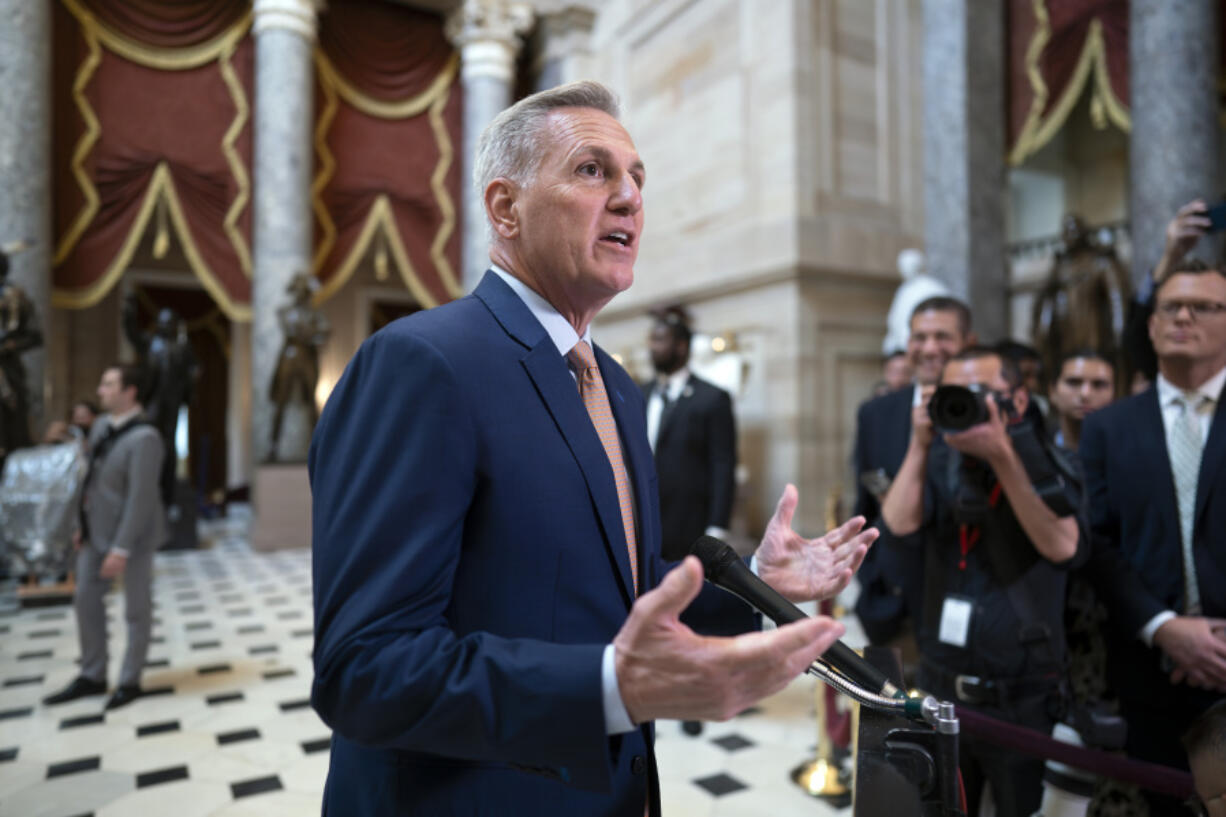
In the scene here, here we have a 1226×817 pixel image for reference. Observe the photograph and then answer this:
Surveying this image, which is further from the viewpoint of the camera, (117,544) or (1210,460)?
(117,544)

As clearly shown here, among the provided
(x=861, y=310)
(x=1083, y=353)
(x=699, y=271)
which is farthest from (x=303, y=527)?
(x=1083, y=353)

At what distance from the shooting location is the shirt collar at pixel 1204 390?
2285 mm

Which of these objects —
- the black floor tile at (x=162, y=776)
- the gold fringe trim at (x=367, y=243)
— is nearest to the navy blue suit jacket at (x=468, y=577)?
the black floor tile at (x=162, y=776)

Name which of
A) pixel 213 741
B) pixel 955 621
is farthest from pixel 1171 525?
pixel 213 741

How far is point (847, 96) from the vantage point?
8.72m

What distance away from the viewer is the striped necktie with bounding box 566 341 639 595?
119cm

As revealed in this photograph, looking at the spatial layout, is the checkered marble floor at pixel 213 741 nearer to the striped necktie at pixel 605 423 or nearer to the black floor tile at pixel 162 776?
the black floor tile at pixel 162 776

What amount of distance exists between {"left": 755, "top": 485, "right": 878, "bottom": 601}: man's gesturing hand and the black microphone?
0.19 meters

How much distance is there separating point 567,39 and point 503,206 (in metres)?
12.2

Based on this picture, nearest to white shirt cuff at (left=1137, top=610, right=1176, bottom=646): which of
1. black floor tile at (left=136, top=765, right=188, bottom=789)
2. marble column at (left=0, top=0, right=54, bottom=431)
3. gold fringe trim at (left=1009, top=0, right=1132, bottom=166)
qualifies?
black floor tile at (left=136, top=765, right=188, bottom=789)

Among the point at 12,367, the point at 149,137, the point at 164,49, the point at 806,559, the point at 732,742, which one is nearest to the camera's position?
the point at 806,559

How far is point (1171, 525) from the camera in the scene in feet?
7.49

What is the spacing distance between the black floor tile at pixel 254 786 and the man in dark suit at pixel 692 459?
2.14 meters

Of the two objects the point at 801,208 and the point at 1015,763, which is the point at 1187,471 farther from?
the point at 801,208
